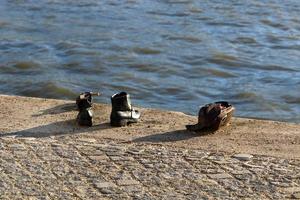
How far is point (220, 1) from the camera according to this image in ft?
51.7

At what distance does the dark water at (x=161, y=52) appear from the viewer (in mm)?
9211

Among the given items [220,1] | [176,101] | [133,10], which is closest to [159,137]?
[176,101]

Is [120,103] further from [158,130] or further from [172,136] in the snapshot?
[172,136]

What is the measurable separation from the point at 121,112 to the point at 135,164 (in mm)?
1282

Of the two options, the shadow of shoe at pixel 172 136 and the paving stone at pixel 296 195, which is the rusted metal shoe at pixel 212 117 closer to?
the shadow of shoe at pixel 172 136

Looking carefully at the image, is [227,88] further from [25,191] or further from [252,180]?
[25,191]

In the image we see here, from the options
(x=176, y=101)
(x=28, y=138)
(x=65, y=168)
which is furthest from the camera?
(x=176, y=101)

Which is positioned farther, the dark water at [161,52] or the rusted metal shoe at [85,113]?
the dark water at [161,52]

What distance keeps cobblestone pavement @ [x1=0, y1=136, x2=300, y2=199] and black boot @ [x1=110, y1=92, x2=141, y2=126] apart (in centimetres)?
62

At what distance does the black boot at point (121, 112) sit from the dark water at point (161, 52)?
65.9 inches

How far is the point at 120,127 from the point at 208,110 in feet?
2.48

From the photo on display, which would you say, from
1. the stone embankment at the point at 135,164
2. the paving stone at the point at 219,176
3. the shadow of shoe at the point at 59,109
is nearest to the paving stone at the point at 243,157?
the stone embankment at the point at 135,164

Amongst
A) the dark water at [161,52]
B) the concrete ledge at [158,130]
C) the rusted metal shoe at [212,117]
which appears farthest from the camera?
the dark water at [161,52]

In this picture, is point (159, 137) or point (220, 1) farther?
point (220, 1)
